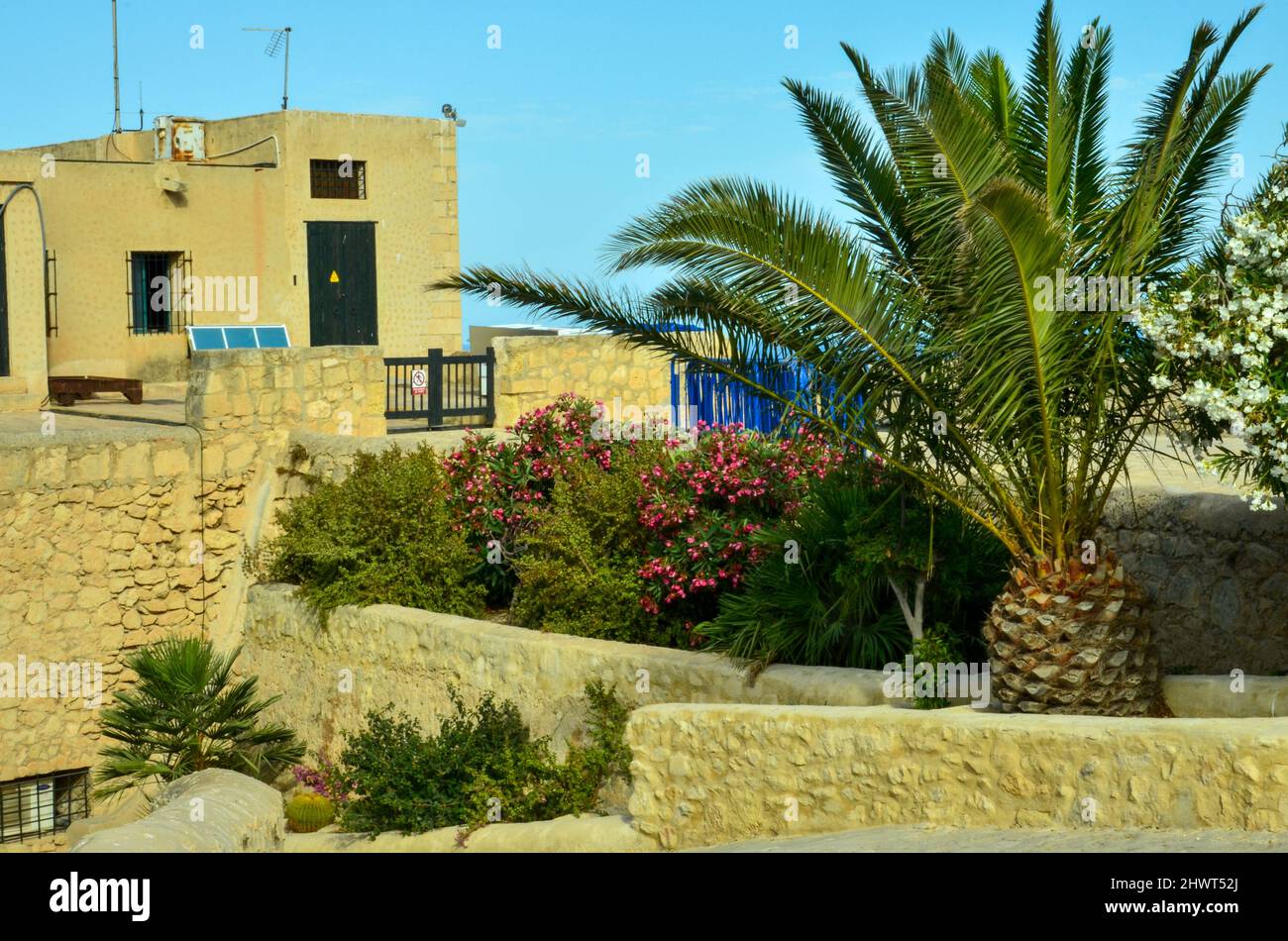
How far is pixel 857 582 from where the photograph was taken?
8992 mm

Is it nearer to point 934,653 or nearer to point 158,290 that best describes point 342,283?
point 158,290

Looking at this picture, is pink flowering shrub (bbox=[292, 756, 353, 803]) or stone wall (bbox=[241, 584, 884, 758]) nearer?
stone wall (bbox=[241, 584, 884, 758])

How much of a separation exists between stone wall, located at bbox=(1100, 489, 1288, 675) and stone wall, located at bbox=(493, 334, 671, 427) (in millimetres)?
7126

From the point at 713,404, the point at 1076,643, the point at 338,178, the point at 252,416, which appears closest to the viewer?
the point at 1076,643

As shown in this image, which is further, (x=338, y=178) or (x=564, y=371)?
(x=338, y=178)

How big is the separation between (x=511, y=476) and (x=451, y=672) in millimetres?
2035

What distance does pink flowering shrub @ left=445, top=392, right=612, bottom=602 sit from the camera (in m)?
12.1

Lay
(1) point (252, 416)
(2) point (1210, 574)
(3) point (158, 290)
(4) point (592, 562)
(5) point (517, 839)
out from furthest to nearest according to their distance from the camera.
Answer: (3) point (158, 290)
(1) point (252, 416)
(4) point (592, 562)
(2) point (1210, 574)
(5) point (517, 839)

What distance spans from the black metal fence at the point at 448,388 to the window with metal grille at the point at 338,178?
746 cm

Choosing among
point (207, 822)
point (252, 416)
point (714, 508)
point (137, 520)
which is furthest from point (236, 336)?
point (207, 822)

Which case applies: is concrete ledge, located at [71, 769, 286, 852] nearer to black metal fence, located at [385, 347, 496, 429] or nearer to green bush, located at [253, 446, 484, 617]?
green bush, located at [253, 446, 484, 617]

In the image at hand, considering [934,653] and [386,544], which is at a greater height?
[386,544]

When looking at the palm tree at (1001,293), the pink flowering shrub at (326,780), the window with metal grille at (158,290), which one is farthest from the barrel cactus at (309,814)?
the window with metal grille at (158,290)

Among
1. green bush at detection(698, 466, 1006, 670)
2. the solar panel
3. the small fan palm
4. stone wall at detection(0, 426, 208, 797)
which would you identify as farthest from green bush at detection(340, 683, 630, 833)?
the solar panel
